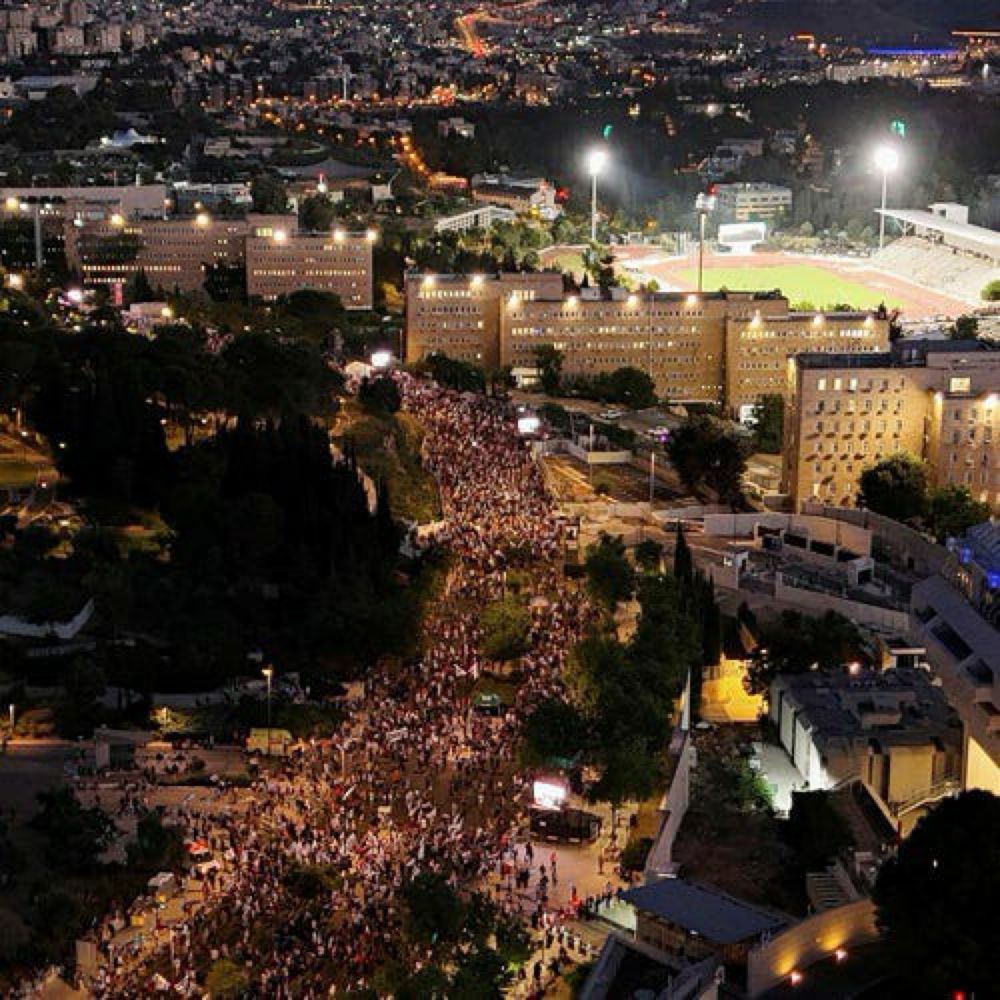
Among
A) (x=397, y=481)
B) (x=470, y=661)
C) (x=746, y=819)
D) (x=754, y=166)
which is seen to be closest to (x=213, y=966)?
(x=746, y=819)

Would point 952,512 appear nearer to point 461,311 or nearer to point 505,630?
point 505,630

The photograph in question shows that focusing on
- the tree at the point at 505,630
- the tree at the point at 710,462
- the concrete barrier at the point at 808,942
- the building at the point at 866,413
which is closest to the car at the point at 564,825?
the concrete barrier at the point at 808,942

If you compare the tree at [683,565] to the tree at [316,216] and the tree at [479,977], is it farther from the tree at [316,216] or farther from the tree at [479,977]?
the tree at [316,216]

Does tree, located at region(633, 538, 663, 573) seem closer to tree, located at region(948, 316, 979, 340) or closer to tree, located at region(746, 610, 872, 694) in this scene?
tree, located at region(746, 610, 872, 694)

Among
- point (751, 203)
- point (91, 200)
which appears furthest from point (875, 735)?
point (751, 203)

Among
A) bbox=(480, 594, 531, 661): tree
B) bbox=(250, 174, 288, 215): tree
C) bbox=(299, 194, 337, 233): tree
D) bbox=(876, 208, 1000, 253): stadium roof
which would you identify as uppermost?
bbox=(480, 594, 531, 661): tree

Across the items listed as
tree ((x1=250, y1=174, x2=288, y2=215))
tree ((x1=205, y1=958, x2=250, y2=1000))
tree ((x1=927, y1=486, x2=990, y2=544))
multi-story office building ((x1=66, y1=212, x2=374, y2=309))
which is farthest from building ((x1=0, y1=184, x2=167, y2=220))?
tree ((x1=205, y1=958, x2=250, y2=1000))

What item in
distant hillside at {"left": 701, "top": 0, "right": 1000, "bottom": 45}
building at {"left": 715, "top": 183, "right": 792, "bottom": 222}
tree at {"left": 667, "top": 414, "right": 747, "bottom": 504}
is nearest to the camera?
tree at {"left": 667, "top": 414, "right": 747, "bottom": 504}
